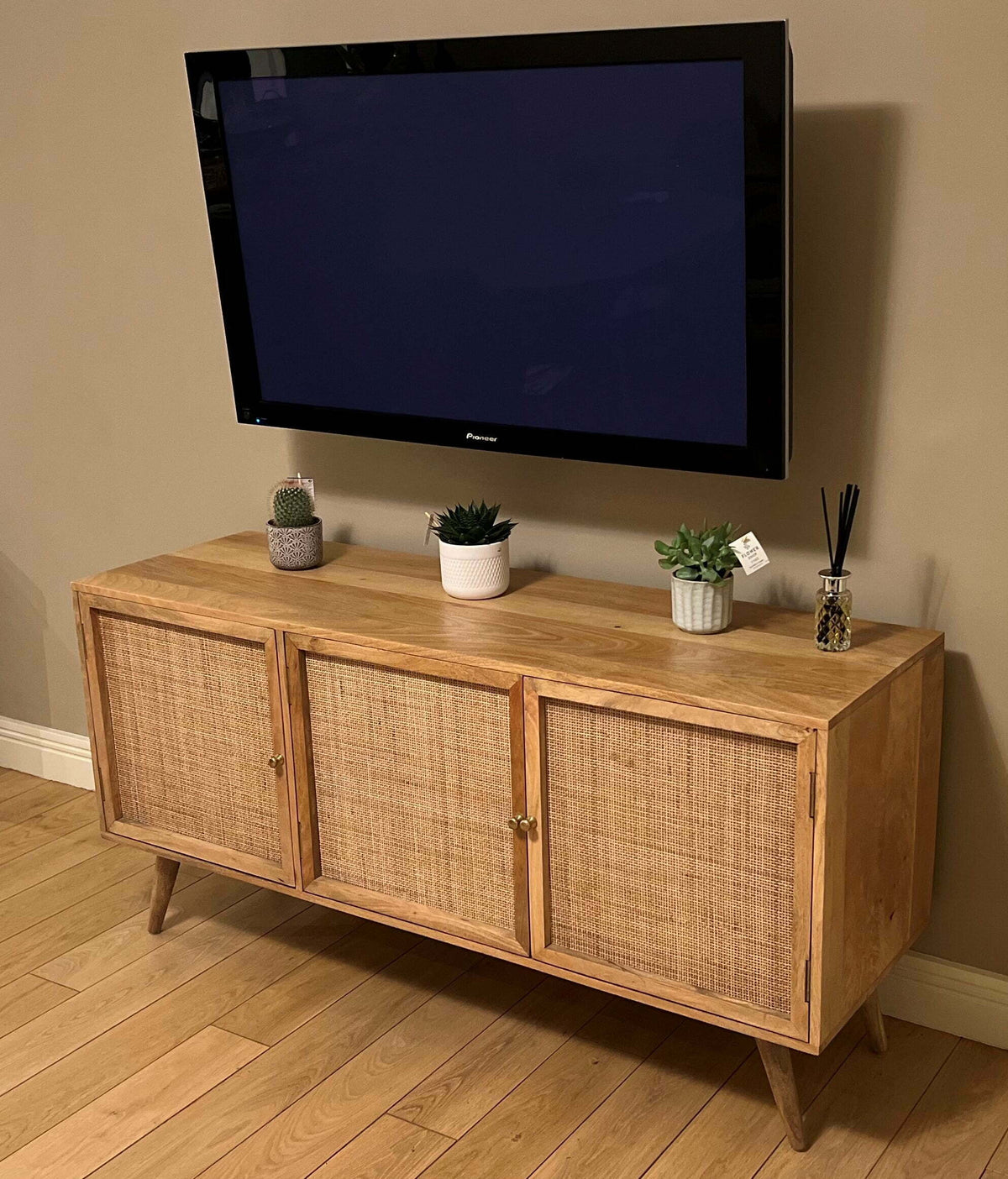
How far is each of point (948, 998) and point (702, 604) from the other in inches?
32.6

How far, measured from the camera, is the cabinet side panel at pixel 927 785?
212 cm

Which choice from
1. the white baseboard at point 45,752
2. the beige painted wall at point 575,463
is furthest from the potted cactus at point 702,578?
the white baseboard at point 45,752

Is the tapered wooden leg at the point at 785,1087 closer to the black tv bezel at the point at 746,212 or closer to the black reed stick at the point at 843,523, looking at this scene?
the black reed stick at the point at 843,523

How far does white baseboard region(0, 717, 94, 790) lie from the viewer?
3.37m

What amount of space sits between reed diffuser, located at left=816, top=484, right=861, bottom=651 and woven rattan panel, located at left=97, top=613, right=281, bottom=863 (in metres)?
0.93

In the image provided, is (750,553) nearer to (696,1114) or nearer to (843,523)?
(843,523)

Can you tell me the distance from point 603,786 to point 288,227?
115cm

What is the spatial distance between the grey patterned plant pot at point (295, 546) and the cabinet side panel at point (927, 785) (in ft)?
3.63

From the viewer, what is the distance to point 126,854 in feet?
10.0

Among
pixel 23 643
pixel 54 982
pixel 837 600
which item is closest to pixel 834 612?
pixel 837 600

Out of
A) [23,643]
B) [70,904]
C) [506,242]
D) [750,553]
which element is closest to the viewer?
[750,553]

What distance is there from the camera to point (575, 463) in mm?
2477

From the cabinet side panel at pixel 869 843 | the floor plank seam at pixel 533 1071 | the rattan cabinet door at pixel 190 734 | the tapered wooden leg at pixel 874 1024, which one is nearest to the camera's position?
the cabinet side panel at pixel 869 843

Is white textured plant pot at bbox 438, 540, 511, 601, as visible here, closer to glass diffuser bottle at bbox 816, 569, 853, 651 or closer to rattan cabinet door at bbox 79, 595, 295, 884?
rattan cabinet door at bbox 79, 595, 295, 884
